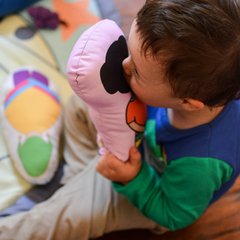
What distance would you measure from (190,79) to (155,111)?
0.28 m

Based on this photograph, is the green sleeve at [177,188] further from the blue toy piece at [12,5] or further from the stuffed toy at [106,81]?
the blue toy piece at [12,5]

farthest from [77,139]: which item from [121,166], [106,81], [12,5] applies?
[12,5]

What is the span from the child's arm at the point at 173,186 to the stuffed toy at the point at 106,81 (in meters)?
0.09

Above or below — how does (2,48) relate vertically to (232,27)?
below

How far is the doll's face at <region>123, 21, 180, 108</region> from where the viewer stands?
0.59 meters

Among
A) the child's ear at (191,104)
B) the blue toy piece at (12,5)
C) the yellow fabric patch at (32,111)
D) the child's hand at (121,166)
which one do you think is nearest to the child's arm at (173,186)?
the child's hand at (121,166)

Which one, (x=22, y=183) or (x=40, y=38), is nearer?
(x=22, y=183)

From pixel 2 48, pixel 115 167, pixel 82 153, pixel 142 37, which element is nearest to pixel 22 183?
pixel 82 153

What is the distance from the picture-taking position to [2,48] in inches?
46.9

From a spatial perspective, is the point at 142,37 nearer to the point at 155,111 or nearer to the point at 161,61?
the point at 161,61

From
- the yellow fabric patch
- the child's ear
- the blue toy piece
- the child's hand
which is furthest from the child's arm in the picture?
the blue toy piece

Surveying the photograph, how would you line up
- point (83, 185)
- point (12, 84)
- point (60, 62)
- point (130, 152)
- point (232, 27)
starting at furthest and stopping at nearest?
point (60, 62), point (12, 84), point (83, 185), point (130, 152), point (232, 27)

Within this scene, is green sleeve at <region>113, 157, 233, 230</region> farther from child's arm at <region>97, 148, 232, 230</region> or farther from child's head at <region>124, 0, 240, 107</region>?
child's head at <region>124, 0, 240, 107</region>

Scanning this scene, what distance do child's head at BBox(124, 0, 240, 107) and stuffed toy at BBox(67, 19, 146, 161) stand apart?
0.07 metres
